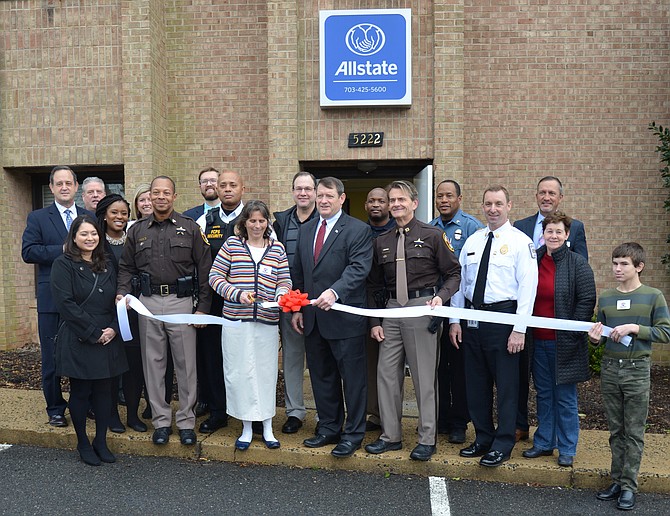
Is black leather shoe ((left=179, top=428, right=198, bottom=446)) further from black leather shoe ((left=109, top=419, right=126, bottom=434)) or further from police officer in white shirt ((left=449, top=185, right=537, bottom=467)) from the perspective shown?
police officer in white shirt ((left=449, top=185, right=537, bottom=467))

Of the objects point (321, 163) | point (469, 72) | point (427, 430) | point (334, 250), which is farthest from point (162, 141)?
point (427, 430)

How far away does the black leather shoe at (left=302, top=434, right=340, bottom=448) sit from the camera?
510 centimetres

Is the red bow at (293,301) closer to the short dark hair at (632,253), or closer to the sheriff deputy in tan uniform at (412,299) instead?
the sheriff deputy in tan uniform at (412,299)

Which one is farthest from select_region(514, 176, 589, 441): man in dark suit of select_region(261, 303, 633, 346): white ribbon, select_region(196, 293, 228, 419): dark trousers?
select_region(196, 293, 228, 419): dark trousers

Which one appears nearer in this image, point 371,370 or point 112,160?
point 371,370

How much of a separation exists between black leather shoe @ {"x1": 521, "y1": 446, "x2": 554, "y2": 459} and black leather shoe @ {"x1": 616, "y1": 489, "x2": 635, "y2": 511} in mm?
683

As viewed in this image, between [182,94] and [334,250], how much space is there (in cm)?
547

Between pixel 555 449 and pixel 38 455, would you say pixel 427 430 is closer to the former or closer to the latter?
pixel 555 449

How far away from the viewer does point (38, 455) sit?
→ 17.3ft

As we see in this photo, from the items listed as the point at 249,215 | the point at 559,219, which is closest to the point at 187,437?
the point at 249,215

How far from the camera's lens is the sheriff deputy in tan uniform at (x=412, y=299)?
4.79 m

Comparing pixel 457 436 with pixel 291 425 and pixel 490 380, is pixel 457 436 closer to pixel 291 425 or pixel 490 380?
pixel 490 380

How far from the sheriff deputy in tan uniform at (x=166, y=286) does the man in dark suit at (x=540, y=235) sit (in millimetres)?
2720

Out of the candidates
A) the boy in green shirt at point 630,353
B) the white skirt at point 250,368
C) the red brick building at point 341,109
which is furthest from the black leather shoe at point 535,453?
the red brick building at point 341,109
